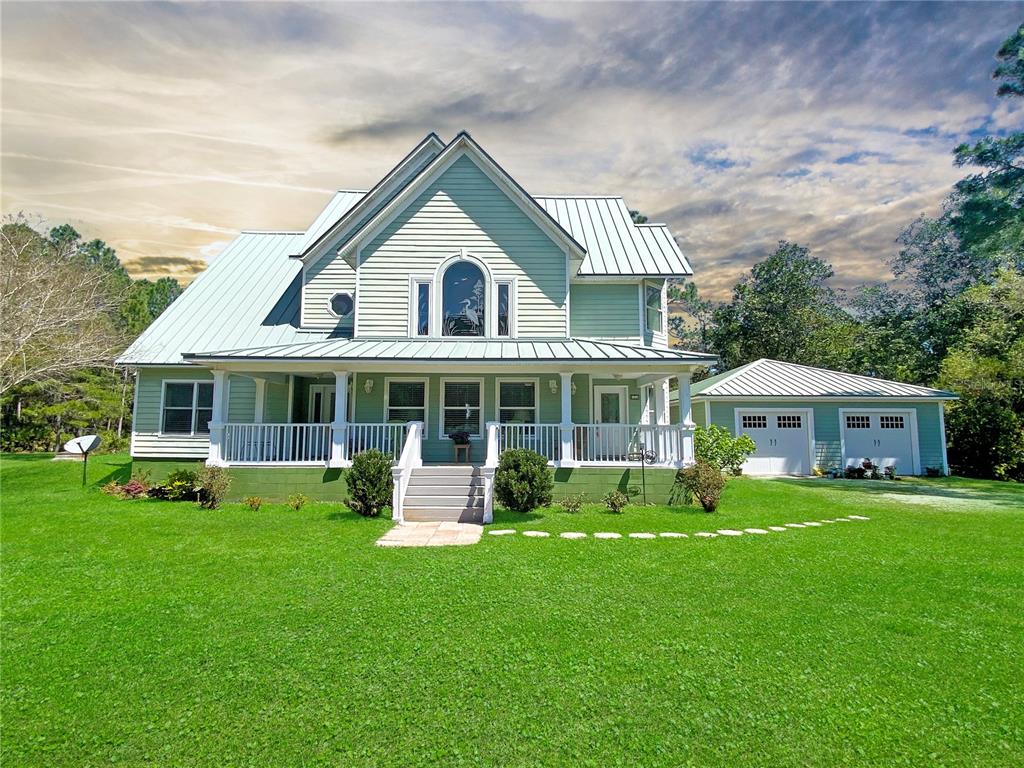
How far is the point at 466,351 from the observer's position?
44.3ft

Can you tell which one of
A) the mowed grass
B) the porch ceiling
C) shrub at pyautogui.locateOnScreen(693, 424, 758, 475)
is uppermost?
the porch ceiling

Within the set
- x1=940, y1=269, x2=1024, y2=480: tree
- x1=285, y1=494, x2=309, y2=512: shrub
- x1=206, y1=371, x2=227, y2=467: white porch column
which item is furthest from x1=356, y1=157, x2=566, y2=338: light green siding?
x1=940, y1=269, x2=1024, y2=480: tree

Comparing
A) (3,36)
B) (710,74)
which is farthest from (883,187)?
(3,36)

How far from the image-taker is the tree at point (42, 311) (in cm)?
2283

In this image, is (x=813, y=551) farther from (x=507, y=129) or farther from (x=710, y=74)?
(x=507, y=129)

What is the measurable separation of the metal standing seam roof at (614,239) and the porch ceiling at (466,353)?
3.57 meters

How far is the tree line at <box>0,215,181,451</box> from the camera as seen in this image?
75.6 feet

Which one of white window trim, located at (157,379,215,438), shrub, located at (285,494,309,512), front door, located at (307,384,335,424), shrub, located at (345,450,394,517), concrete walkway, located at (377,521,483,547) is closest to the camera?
concrete walkway, located at (377,521,483,547)

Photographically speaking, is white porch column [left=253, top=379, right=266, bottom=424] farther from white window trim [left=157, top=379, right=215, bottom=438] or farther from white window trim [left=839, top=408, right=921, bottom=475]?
white window trim [left=839, top=408, right=921, bottom=475]

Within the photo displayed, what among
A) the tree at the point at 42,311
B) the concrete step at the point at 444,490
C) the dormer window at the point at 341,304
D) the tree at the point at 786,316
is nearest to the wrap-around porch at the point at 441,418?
the concrete step at the point at 444,490

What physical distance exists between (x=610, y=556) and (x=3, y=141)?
47.0 feet

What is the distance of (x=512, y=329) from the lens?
15008mm

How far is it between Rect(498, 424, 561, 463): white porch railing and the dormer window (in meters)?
6.68

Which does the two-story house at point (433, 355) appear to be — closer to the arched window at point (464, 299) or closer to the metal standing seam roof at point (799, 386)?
the arched window at point (464, 299)
